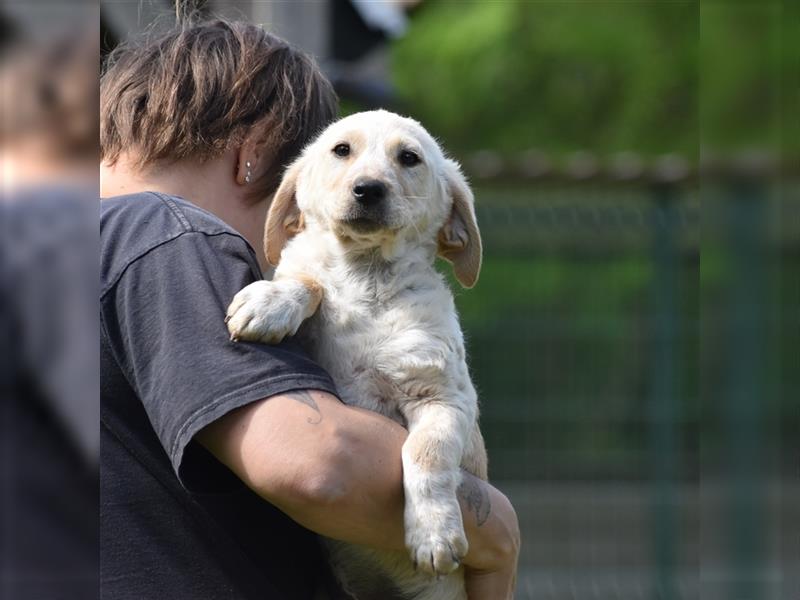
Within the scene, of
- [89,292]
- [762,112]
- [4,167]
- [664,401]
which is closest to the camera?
[4,167]

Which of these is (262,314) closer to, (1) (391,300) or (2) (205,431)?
(2) (205,431)

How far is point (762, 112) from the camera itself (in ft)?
5.52

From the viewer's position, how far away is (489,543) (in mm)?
2578

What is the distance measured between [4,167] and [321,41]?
8003 millimetres

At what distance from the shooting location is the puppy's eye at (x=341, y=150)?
3020 mm

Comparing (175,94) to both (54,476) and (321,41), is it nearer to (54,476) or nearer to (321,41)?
(54,476)

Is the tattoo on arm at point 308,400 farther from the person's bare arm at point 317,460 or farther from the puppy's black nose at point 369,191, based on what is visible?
the puppy's black nose at point 369,191

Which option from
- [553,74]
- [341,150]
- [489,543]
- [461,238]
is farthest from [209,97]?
[553,74]

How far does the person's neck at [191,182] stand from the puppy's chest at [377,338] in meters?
0.34

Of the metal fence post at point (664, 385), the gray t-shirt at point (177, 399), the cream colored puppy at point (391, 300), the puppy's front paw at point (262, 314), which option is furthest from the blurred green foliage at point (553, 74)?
the gray t-shirt at point (177, 399)

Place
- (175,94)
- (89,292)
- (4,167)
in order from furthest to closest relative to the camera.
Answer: (175,94) → (89,292) → (4,167)

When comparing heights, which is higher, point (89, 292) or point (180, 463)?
point (89, 292)

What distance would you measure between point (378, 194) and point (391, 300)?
0.28 metres

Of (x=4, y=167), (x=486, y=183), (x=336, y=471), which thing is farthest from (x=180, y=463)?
(x=486, y=183)
